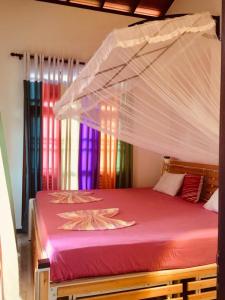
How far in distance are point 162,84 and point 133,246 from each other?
1.03 meters

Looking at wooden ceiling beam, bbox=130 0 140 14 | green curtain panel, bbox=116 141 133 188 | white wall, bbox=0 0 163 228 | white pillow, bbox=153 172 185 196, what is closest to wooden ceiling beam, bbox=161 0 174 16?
wooden ceiling beam, bbox=130 0 140 14

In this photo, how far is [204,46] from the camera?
1.73 meters

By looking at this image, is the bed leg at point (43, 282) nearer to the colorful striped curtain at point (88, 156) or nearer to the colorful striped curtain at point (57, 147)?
the colorful striped curtain at point (57, 147)

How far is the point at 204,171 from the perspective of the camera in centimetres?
349

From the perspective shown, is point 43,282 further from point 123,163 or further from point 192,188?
point 123,163

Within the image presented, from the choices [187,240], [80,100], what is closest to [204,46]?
[80,100]

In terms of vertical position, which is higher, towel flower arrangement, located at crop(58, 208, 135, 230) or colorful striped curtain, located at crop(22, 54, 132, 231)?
colorful striped curtain, located at crop(22, 54, 132, 231)

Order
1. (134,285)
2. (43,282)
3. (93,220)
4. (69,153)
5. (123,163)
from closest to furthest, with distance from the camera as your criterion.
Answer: (43,282) → (134,285) → (93,220) → (69,153) → (123,163)

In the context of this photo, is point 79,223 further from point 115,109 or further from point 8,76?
point 8,76

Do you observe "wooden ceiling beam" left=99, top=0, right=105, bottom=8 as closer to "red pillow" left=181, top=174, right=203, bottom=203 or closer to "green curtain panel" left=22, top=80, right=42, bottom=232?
"green curtain panel" left=22, top=80, right=42, bottom=232

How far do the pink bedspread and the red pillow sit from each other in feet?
2.28

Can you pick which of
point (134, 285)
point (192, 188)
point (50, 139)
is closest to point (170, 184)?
point (192, 188)

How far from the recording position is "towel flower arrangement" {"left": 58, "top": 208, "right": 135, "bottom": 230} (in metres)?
2.19

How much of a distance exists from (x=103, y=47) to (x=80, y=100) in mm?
917
